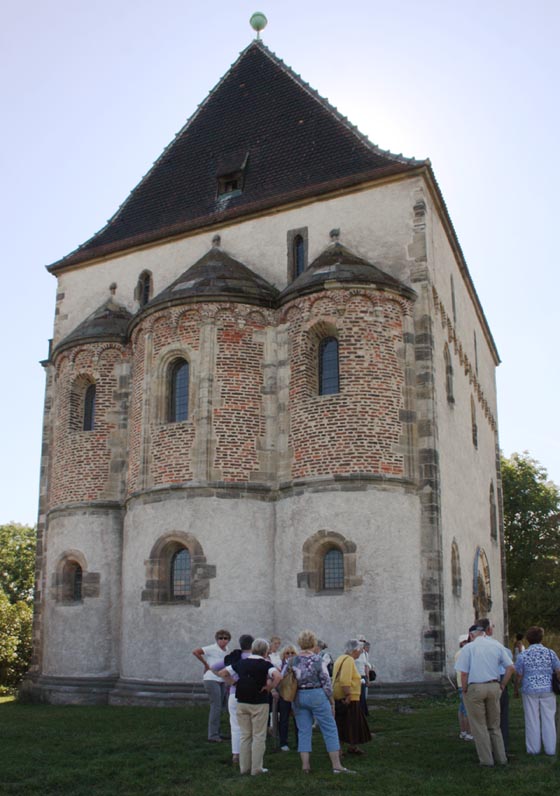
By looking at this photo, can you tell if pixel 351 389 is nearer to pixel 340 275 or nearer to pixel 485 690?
pixel 340 275

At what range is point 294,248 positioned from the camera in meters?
22.2

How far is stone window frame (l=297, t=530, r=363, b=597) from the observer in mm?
18328

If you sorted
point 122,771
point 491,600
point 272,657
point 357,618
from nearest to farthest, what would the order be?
point 122,771 → point 272,657 → point 357,618 → point 491,600

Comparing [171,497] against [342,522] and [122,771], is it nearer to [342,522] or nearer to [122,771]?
[342,522]

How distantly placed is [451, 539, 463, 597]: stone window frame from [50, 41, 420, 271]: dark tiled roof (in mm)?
9236

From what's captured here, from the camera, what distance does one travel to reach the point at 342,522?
61.0 ft

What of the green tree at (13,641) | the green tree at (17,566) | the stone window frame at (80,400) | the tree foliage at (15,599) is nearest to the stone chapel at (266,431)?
the stone window frame at (80,400)

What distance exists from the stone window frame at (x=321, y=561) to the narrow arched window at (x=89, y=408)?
777 centimetres

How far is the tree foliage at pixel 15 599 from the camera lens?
3334 cm

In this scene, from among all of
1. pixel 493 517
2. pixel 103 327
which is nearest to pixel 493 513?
pixel 493 517

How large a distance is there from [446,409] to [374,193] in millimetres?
5627

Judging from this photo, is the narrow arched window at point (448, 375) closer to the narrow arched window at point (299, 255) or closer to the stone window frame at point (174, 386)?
the narrow arched window at point (299, 255)

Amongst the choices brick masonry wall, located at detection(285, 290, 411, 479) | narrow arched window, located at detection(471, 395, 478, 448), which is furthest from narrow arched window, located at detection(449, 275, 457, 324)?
brick masonry wall, located at detection(285, 290, 411, 479)

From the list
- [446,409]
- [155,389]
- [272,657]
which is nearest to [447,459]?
[446,409]
